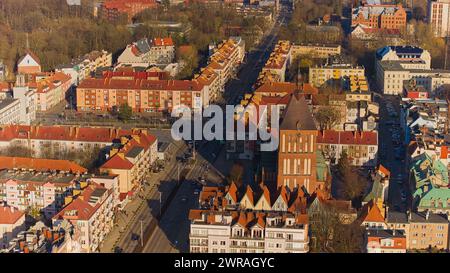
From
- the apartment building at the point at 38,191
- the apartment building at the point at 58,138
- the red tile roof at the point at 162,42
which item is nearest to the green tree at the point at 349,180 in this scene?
the apartment building at the point at 58,138

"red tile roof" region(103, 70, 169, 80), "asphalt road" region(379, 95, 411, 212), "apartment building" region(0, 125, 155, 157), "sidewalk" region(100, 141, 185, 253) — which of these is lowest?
"sidewalk" region(100, 141, 185, 253)

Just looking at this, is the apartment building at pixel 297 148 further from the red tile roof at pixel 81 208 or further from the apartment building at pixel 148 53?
the apartment building at pixel 148 53

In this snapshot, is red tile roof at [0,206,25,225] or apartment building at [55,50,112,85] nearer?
red tile roof at [0,206,25,225]

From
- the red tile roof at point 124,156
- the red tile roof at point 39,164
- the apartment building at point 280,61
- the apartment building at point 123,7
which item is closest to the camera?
the red tile roof at point 124,156

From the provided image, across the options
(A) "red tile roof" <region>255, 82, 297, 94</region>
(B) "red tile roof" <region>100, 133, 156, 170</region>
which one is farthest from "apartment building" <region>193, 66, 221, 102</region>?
(B) "red tile roof" <region>100, 133, 156, 170</region>

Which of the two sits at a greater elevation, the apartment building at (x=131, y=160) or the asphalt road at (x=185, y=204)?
the apartment building at (x=131, y=160)

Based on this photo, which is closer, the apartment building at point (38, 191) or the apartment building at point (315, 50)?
the apartment building at point (38, 191)

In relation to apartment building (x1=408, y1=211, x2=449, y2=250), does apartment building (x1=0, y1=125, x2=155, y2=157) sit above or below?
above

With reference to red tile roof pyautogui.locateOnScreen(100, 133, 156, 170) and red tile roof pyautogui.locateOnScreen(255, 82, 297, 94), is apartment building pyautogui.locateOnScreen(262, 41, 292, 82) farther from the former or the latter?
red tile roof pyautogui.locateOnScreen(100, 133, 156, 170)
